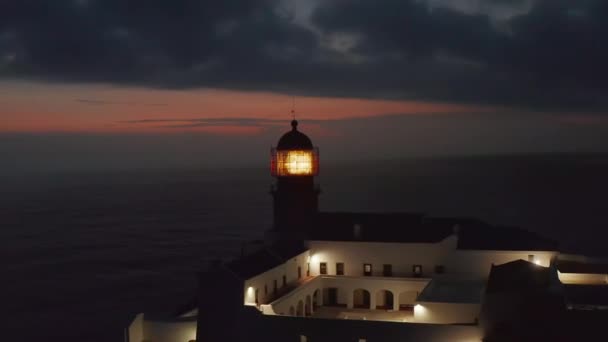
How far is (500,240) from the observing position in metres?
31.3

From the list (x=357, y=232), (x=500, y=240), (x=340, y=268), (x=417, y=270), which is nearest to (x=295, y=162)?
(x=357, y=232)

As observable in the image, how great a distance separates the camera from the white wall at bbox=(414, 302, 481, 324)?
24109 mm

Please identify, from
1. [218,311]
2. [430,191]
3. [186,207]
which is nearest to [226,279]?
[218,311]

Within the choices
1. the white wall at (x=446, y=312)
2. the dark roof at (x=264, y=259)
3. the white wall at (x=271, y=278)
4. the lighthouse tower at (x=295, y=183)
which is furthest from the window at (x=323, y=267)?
the white wall at (x=446, y=312)

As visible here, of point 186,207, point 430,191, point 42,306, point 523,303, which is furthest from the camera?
point 430,191

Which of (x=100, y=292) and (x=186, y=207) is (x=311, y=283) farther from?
(x=186, y=207)

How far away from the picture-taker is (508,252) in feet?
98.0

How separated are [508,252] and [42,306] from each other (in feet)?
121

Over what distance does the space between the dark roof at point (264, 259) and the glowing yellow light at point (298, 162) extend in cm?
467

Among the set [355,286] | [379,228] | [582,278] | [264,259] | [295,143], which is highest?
[295,143]

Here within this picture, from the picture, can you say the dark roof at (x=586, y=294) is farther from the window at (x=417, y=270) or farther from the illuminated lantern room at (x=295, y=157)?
the illuminated lantern room at (x=295, y=157)

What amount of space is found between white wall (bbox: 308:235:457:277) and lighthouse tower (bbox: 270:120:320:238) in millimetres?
3580

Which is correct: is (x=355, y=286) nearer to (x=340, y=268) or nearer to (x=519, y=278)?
(x=340, y=268)

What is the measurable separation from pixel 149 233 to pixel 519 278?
7095 cm
